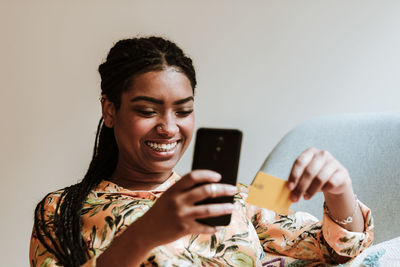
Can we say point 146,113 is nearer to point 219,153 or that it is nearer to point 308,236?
point 219,153

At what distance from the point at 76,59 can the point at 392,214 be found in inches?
45.1

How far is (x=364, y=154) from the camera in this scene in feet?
3.83

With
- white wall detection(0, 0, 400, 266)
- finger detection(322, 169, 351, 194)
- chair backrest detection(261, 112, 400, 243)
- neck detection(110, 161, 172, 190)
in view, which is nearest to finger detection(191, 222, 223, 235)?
finger detection(322, 169, 351, 194)

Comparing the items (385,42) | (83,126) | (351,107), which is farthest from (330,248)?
(83,126)

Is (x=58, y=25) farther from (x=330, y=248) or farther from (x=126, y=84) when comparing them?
(x=330, y=248)

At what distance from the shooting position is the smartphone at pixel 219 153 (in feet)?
2.23

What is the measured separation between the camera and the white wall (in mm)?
1521

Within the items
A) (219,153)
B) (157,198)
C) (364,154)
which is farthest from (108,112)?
(364,154)

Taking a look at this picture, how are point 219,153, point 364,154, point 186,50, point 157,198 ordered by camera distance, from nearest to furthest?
point 219,153, point 157,198, point 364,154, point 186,50

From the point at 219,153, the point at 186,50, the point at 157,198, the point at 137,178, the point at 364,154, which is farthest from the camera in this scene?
the point at 186,50

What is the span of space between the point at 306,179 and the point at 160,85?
34cm

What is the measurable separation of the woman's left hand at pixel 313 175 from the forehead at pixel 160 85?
0.29 meters

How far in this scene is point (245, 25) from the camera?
5.10ft

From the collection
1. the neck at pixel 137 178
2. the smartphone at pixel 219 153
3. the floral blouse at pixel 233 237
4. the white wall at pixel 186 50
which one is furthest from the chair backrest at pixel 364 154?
the smartphone at pixel 219 153
